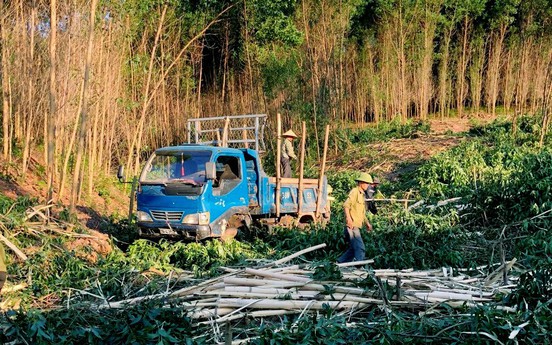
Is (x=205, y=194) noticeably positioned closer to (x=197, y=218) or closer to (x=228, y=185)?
(x=197, y=218)

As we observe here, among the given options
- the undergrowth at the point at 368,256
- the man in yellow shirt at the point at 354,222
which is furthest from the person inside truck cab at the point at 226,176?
the man in yellow shirt at the point at 354,222

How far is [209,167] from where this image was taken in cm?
990

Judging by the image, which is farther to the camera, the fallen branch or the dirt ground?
the dirt ground

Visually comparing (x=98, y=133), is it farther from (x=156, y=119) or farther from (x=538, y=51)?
(x=538, y=51)

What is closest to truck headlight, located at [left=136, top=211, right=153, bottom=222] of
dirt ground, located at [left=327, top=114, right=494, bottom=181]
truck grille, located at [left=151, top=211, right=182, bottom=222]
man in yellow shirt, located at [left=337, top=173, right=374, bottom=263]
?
truck grille, located at [left=151, top=211, right=182, bottom=222]

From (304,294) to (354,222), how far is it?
293 centimetres

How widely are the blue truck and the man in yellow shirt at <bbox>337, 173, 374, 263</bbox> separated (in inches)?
90.6

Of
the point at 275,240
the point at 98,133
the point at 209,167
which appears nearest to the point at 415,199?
the point at 275,240

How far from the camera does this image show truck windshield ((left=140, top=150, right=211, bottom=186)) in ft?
34.3

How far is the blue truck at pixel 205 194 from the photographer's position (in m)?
10.1

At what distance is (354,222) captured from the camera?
29.2ft

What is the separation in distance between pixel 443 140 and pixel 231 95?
7.26 metres

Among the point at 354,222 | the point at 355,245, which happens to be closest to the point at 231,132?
the point at 354,222

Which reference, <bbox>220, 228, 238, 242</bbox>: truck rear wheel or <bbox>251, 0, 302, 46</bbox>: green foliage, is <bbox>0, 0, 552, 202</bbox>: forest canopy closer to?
<bbox>251, 0, 302, 46</bbox>: green foliage
